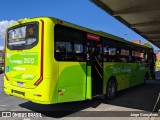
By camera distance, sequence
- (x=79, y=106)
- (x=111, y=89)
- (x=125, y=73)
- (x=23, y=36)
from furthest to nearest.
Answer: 1. (x=125, y=73)
2. (x=111, y=89)
3. (x=79, y=106)
4. (x=23, y=36)

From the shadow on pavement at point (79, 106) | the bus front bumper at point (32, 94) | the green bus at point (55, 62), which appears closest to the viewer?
the bus front bumper at point (32, 94)

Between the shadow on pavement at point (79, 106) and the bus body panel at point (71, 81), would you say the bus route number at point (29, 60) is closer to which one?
the bus body panel at point (71, 81)

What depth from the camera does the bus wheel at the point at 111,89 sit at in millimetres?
11827

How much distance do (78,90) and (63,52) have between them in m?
1.55

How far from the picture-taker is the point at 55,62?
27.4ft

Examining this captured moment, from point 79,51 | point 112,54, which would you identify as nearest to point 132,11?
point 112,54

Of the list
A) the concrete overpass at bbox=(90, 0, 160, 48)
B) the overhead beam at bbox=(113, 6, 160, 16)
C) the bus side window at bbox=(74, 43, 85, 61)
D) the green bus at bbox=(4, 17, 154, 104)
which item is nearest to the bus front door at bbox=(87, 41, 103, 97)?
the green bus at bbox=(4, 17, 154, 104)

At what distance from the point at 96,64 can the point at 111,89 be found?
6.72 feet

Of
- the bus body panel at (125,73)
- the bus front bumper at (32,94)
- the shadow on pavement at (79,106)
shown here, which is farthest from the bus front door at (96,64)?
the bus front bumper at (32,94)

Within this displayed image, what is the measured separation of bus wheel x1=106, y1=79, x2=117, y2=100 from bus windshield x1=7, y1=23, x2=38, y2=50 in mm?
4583

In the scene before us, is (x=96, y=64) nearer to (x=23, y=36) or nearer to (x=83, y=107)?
(x=83, y=107)

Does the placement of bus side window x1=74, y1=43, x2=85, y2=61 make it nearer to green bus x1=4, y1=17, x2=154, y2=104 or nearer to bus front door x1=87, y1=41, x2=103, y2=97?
green bus x1=4, y1=17, x2=154, y2=104

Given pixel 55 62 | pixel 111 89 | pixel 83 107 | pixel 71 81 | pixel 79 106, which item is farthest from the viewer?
pixel 111 89

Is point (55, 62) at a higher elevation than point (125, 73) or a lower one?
higher
